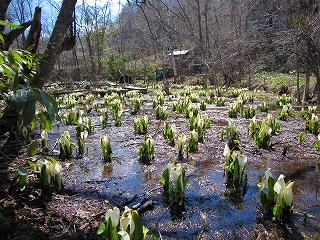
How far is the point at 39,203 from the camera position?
110 inches

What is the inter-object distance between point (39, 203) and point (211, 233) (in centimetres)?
162

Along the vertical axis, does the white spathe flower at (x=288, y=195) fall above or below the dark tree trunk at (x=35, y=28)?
below

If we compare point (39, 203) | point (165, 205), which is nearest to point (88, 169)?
point (39, 203)

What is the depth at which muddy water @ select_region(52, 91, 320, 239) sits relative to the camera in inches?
98.9

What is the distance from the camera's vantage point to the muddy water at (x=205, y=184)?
2512mm

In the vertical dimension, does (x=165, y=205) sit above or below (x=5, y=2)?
below

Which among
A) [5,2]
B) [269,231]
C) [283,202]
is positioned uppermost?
[5,2]

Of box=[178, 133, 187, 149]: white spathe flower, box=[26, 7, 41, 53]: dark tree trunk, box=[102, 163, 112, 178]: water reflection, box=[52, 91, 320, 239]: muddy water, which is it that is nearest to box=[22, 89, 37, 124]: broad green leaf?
box=[52, 91, 320, 239]: muddy water

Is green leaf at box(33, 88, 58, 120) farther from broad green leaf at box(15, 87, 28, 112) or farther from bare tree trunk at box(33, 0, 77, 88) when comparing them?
bare tree trunk at box(33, 0, 77, 88)

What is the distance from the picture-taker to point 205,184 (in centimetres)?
345

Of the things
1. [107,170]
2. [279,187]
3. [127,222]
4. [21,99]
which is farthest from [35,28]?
[279,187]

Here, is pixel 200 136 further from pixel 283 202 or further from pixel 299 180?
pixel 283 202

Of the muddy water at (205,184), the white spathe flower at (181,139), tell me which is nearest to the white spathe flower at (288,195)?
the muddy water at (205,184)

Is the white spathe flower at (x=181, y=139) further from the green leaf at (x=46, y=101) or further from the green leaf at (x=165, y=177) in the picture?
the green leaf at (x=46, y=101)
